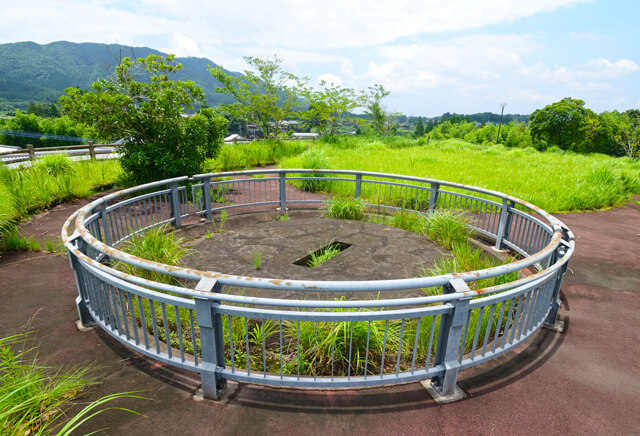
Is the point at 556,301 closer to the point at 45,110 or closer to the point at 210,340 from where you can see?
the point at 210,340

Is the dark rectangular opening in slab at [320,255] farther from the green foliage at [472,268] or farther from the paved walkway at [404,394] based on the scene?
the paved walkway at [404,394]

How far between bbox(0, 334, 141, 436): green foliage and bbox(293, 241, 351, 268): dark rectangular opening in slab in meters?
3.37

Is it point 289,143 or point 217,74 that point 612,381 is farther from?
point 217,74

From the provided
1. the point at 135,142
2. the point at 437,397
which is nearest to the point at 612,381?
the point at 437,397

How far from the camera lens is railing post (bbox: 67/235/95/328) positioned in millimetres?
3629

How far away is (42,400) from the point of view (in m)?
2.63

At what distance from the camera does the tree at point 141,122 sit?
31.0ft

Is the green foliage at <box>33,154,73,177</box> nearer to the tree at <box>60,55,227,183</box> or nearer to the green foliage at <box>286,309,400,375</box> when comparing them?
the tree at <box>60,55,227,183</box>

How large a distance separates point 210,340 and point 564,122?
75209 millimetres

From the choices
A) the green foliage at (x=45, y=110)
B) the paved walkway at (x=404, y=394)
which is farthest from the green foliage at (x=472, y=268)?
the green foliage at (x=45, y=110)

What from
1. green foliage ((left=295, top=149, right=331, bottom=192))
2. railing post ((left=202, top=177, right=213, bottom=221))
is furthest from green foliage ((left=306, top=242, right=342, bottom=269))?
green foliage ((left=295, top=149, right=331, bottom=192))

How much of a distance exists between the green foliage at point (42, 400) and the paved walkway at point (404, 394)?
0.44 ft

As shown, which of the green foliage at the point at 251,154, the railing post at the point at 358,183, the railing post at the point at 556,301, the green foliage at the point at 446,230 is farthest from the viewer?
the green foliage at the point at 251,154

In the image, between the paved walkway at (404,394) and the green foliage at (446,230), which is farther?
the green foliage at (446,230)
